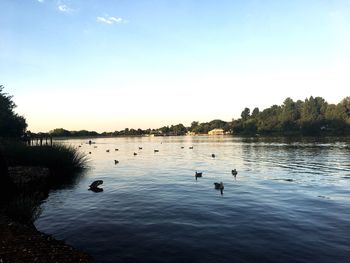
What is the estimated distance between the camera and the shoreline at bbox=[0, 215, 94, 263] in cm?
1152

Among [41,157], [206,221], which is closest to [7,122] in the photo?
[41,157]

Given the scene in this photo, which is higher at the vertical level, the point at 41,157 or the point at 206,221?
the point at 41,157

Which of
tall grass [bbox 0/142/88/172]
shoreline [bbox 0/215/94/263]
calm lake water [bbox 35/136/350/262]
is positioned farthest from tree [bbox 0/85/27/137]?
shoreline [bbox 0/215/94/263]

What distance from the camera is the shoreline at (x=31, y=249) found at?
11519 mm

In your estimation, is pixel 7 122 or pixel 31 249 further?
pixel 7 122

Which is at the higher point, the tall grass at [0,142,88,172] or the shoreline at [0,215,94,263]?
the tall grass at [0,142,88,172]

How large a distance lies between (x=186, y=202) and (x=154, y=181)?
41.5 ft

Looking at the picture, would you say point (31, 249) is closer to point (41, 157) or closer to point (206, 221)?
point (206, 221)

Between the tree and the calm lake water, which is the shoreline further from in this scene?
the tree

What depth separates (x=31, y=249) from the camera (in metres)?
12.2

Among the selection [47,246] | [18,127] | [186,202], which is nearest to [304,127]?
[18,127]

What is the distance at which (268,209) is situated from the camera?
22469mm

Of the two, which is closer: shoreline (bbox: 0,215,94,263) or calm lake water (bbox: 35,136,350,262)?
shoreline (bbox: 0,215,94,263)

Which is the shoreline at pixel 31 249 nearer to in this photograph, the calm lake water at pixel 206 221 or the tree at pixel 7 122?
the calm lake water at pixel 206 221
